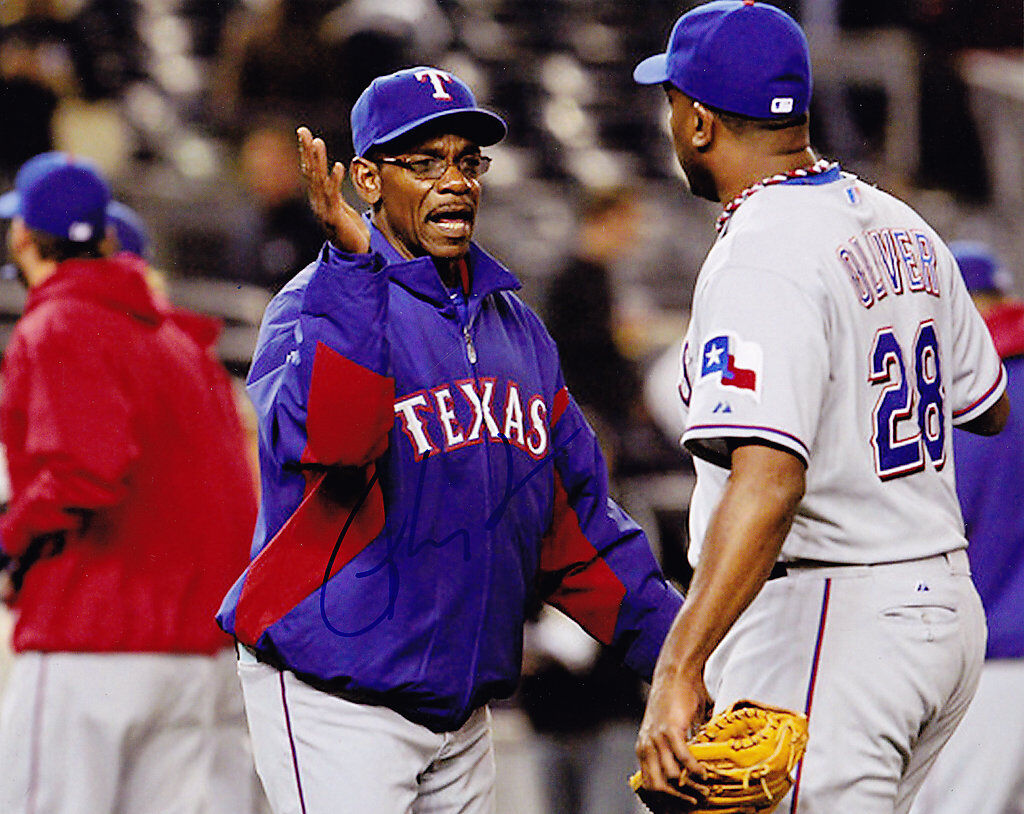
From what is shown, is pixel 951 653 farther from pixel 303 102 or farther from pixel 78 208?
pixel 303 102

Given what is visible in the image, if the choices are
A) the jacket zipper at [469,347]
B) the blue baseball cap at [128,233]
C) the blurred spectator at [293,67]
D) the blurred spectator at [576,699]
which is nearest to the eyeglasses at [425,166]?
the jacket zipper at [469,347]

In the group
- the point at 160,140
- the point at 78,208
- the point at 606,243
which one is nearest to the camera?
the point at 78,208

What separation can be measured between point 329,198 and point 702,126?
2.19ft

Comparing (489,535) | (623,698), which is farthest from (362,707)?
(623,698)

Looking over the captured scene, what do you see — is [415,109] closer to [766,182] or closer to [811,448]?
[766,182]

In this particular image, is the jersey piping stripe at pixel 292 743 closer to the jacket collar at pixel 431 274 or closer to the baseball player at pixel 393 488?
the baseball player at pixel 393 488

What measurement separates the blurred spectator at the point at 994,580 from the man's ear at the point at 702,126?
2.24 m

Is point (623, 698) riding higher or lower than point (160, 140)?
lower

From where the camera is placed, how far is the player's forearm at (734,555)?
99.3 inches

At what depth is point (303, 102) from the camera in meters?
8.72

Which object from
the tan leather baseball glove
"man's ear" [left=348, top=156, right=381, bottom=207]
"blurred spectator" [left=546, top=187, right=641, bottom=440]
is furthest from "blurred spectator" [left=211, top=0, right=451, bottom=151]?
the tan leather baseball glove

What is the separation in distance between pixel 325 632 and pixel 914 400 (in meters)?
1.06

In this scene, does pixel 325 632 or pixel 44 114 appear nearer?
pixel 325 632

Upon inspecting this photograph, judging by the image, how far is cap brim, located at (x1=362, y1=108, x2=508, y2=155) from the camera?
3076 mm
